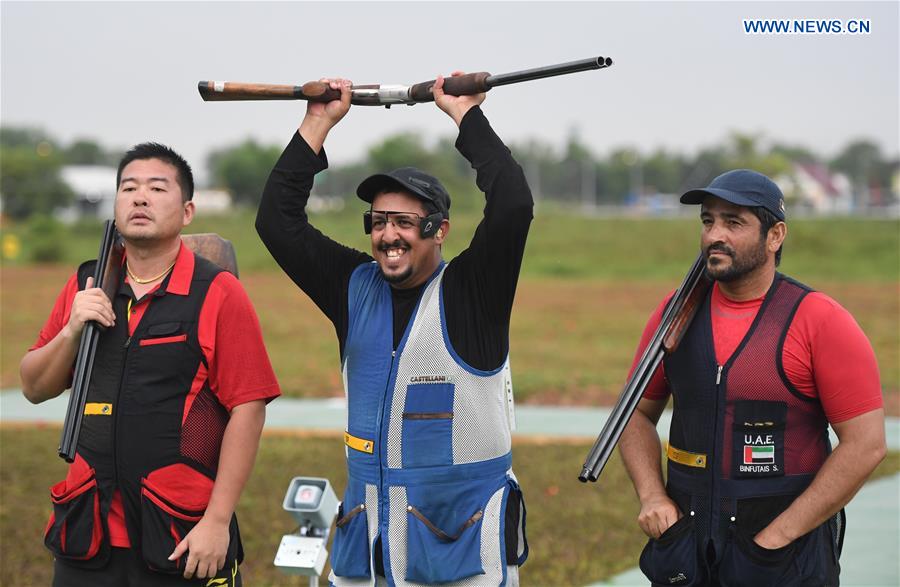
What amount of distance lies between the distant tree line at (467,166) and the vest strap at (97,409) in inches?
1119

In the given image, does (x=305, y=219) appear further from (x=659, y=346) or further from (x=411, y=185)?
(x=659, y=346)

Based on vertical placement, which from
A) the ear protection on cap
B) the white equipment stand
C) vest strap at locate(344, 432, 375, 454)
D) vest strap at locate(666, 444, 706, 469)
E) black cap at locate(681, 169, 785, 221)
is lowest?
the white equipment stand

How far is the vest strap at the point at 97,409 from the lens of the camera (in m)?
3.70

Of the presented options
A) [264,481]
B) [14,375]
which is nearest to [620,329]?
[14,375]

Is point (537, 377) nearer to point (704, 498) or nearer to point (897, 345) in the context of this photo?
point (897, 345)

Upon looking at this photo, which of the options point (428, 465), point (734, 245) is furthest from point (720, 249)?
point (428, 465)

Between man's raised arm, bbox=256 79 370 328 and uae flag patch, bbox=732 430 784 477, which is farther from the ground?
man's raised arm, bbox=256 79 370 328

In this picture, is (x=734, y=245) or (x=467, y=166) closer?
(x=734, y=245)

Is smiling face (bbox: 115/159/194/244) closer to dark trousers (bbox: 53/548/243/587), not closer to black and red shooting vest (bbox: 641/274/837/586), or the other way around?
dark trousers (bbox: 53/548/243/587)

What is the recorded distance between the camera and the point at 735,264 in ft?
11.7

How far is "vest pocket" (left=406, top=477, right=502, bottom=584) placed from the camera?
3.52 meters

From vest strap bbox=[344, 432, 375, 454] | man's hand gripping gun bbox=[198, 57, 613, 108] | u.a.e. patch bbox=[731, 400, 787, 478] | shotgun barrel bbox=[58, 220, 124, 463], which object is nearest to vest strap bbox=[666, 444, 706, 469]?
u.a.e. patch bbox=[731, 400, 787, 478]

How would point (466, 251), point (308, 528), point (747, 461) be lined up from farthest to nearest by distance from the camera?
point (308, 528)
point (466, 251)
point (747, 461)

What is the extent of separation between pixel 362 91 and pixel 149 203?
2.78 ft
